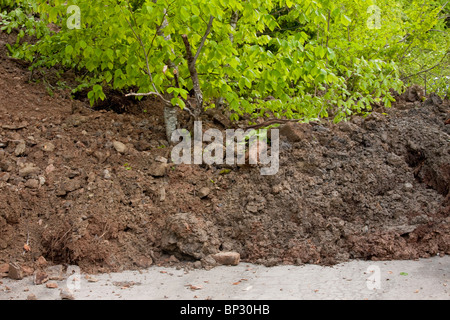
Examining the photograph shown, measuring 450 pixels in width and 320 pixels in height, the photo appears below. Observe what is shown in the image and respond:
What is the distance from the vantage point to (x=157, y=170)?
4.53 meters

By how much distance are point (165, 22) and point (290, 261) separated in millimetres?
2650

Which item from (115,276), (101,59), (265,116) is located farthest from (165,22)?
(115,276)

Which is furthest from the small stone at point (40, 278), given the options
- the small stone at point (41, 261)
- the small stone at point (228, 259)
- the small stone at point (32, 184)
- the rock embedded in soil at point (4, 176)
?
the small stone at point (228, 259)

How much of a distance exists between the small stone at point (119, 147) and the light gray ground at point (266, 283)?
1.50 m

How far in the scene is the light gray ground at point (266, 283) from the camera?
3107mm

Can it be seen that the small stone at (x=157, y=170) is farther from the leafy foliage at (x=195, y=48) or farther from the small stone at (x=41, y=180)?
the small stone at (x=41, y=180)

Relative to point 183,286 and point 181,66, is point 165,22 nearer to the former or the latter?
point 181,66

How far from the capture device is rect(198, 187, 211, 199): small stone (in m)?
4.35

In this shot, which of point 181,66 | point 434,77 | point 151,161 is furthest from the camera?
point 434,77

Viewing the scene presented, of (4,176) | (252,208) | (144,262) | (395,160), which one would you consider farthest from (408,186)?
(4,176)

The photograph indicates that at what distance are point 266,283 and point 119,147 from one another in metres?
2.21

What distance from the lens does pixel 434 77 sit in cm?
689

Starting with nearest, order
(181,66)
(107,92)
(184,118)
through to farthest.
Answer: (181,66) < (184,118) < (107,92)

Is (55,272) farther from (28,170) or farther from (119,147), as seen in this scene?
(119,147)
